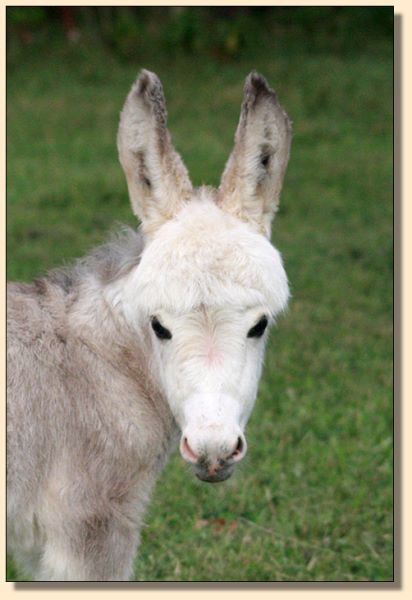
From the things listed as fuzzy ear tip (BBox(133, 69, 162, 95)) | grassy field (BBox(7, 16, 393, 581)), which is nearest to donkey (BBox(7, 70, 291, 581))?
fuzzy ear tip (BBox(133, 69, 162, 95))

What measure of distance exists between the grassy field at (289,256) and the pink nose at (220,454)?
1.83m

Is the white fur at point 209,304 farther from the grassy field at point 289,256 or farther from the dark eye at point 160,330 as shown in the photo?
the grassy field at point 289,256

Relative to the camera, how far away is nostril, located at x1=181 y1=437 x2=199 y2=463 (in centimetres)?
312

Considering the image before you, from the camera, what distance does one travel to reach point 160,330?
3.43 meters

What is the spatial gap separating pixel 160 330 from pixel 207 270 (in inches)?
10.8

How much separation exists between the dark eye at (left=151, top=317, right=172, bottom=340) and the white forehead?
1.7 inches

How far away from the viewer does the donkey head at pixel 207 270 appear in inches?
126

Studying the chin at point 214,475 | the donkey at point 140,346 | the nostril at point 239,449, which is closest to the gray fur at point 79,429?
the donkey at point 140,346

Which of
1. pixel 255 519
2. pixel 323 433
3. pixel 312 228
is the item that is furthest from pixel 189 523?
pixel 312 228

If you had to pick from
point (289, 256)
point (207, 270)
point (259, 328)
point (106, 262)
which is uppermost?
point (289, 256)

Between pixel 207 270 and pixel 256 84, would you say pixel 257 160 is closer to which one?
pixel 256 84

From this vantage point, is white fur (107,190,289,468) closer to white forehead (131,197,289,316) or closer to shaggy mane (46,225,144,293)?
white forehead (131,197,289,316)

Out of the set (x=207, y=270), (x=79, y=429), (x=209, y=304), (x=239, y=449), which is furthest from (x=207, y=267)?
(x=79, y=429)

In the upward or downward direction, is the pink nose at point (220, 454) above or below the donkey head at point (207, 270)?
below
